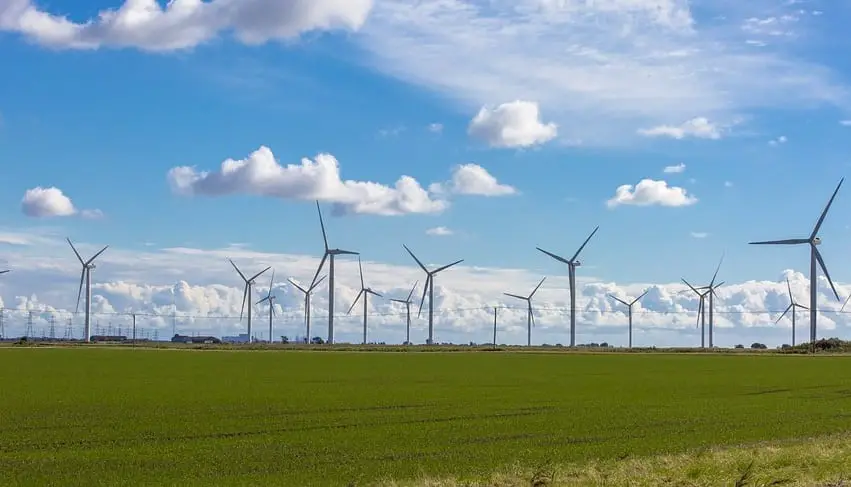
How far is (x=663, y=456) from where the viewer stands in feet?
91.8

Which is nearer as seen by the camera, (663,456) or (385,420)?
(663,456)

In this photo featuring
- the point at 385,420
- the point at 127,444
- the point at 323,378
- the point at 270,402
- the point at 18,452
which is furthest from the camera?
the point at 323,378

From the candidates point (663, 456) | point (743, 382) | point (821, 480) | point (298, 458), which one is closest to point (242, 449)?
point (298, 458)

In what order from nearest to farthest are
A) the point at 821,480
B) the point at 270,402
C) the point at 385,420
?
→ 1. the point at 821,480
2. the point at 385,420
3. the point at 270,402

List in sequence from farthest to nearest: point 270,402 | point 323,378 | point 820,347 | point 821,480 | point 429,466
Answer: point 820,347 → point 323,378 → point 270,402 → point 429,466 → point 821,480

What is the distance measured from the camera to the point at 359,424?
1478 inches

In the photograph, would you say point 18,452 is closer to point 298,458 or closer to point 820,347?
point 298,458

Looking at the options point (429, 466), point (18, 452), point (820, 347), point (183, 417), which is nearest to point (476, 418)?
point (183, 417)

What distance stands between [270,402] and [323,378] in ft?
75.7

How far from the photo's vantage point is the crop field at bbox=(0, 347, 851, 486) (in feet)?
87.0

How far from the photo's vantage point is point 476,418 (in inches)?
1578

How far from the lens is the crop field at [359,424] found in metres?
26.5

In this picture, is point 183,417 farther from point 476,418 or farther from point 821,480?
point 821,480

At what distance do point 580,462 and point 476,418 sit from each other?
13224 mm
